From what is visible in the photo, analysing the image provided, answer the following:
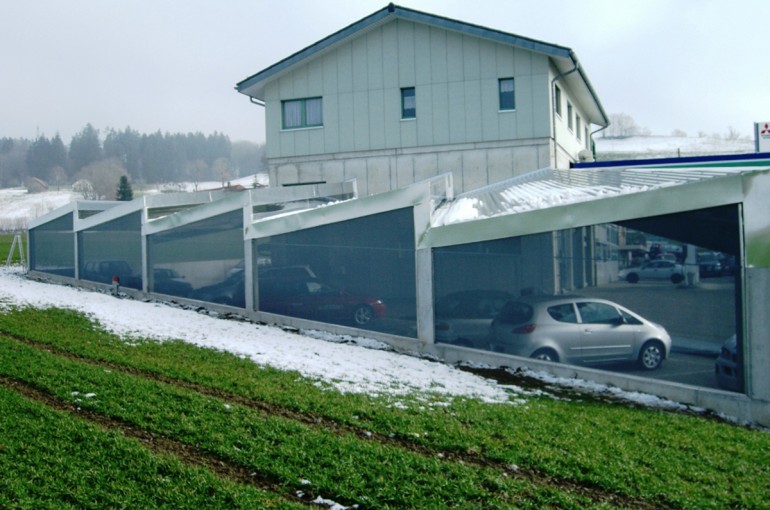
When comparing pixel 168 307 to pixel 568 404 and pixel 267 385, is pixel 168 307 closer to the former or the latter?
pixel 267 385

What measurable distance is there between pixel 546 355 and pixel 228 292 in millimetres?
9059

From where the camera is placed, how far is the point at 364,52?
76.0 ft

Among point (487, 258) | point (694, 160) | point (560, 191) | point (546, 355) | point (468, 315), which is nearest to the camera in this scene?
point (546, 355)

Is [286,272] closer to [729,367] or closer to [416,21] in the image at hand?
[729,367]

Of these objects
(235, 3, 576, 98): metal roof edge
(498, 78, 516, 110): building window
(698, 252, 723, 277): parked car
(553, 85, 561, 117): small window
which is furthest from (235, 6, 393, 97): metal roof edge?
(698, 252, 723, 277): parked car

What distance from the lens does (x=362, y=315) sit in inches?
580

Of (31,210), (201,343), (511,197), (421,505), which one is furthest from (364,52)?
(31,210)

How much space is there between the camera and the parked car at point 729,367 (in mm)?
9953

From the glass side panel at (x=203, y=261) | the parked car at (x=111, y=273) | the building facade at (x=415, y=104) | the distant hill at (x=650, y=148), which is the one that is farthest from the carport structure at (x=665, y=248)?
the distant hill at (x=650, y=148)

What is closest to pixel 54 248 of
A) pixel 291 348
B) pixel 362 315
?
pixel 362 315

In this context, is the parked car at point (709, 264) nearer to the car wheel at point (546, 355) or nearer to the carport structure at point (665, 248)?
the carport structure at point (665, 248)

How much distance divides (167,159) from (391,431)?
130m

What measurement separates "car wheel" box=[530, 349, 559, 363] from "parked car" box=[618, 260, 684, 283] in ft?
5.95

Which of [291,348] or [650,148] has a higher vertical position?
Result: [650,148]
